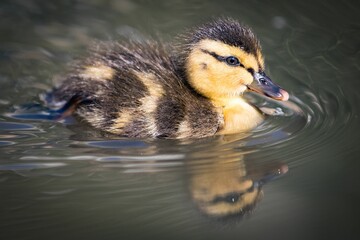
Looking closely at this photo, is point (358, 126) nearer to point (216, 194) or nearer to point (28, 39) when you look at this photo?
point (216, 194)

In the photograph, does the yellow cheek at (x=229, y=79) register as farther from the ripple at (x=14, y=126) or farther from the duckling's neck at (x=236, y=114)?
the ripple at (x=14, y=126)

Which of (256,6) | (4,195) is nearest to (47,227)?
(4,195)

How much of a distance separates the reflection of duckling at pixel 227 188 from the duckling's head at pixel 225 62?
1.86 ft

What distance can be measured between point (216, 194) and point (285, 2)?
8.00 ft

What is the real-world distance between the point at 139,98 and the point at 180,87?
8.3 inches

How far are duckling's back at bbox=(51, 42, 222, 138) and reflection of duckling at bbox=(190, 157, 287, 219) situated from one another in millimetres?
400

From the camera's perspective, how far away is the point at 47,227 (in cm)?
215

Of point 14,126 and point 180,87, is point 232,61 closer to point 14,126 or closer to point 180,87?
point 180,87

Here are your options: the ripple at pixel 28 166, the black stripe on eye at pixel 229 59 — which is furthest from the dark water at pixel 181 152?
the black stripe on eye at pixel 229 59

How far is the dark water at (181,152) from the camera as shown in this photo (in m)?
2.20

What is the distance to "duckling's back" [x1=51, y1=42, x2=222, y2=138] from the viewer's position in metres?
3.01

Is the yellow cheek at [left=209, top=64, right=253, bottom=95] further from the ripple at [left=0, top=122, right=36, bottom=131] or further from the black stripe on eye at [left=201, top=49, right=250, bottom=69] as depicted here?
the ripple at [left=0, top=122, right=36, bottom=131]

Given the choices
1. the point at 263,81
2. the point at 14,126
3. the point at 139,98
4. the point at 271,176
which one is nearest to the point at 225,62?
the point at 263,81

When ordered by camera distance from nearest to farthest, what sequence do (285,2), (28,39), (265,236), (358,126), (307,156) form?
(265,236) → (307,156) → (358,126) → (28,39) → (285,2)
